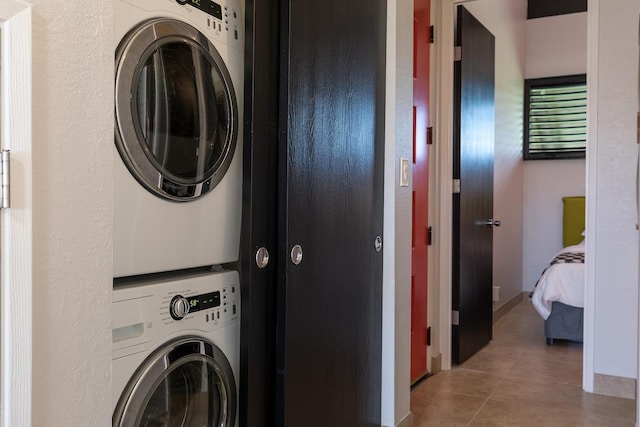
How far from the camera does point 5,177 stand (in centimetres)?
87

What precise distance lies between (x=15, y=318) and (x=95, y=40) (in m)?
0.54

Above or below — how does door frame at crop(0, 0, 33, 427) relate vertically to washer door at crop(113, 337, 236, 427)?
above

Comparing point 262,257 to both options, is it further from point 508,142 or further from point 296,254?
point 508,142

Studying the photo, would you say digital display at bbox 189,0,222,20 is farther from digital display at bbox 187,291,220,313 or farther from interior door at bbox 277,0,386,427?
digital display at bbox 187,291,220,313

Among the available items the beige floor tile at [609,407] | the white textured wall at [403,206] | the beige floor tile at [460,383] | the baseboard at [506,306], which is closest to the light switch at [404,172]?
the white textured wall at [403,206]

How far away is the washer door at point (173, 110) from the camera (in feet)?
3.98

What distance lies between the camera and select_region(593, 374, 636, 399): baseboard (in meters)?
3.00

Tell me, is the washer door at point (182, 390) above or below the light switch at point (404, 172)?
below

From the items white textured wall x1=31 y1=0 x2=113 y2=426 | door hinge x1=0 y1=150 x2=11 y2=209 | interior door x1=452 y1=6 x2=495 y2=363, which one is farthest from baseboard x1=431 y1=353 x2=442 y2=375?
door hinge x1=0 y1=150 x2=11 y2=209

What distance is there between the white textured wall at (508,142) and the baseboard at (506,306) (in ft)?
0.17

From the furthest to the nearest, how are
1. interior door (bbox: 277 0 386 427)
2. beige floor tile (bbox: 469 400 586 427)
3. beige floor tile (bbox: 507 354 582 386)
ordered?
beige floor tile (bbox: 507 354 582 386), beige floor tile (bbox: 469 400 586 427), interior door (bbox: 277 0 386 427)

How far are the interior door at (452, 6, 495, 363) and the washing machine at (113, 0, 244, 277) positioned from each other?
88.6 inches

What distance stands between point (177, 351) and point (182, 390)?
0.12 meters

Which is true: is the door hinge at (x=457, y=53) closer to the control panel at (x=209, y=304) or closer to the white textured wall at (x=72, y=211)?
the control panel at (x=209, y=304)
